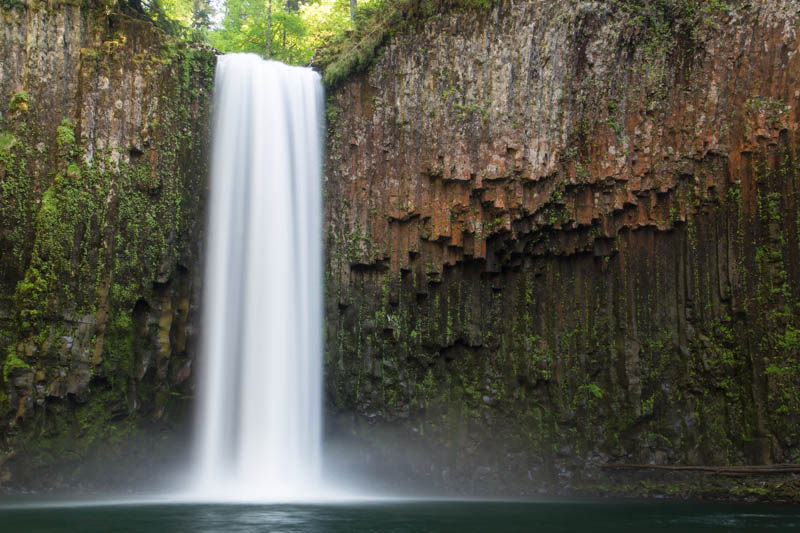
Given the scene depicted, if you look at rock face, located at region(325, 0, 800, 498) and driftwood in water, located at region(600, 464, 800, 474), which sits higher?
rock face, located at region(325, 0, 800, 498)

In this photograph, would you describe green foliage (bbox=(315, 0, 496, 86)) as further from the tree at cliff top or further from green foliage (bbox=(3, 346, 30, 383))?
green foliage (bbox=(3, 346, 30, 383))

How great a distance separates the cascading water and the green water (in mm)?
3001

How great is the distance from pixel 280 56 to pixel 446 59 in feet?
35.0

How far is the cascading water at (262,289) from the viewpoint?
13.4 m

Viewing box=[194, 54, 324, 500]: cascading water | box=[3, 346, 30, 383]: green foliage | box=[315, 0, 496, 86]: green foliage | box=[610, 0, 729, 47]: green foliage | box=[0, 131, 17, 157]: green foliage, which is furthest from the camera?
box=[315, 0, 496, 86]: green foliage

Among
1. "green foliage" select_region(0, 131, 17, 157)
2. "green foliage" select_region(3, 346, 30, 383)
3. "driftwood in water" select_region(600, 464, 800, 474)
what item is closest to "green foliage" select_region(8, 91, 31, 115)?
"green foliage" select_region(0, 131, 17, 157)

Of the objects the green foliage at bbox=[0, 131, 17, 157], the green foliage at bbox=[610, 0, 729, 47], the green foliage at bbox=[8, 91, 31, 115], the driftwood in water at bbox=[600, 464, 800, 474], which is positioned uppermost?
the green foliage at bbox=[610, 0, 729, 47]

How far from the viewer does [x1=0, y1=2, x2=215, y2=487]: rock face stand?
39.6 ft

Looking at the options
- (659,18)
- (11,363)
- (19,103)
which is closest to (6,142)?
(19,103)

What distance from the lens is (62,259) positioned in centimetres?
1241

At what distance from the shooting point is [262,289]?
47.1ft

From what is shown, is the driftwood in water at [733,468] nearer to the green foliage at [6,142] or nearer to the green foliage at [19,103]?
the green foliage at [6,142]

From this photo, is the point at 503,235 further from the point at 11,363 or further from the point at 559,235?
the point at 11,363

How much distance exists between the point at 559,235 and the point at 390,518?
857 centimetres
